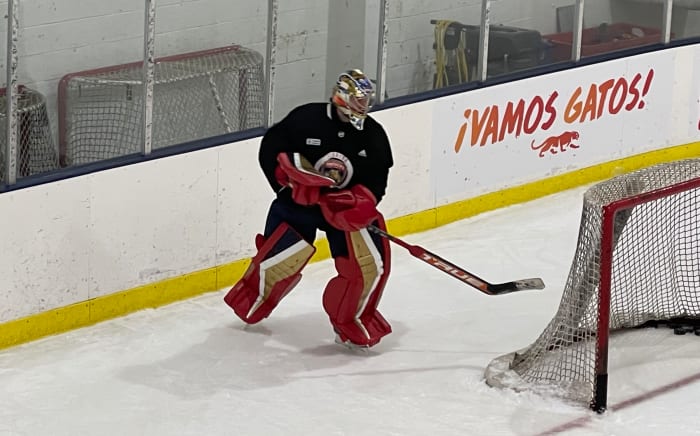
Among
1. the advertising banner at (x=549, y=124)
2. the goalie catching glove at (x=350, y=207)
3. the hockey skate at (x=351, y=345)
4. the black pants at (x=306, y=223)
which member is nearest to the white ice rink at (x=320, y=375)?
the hockey skate at (x=351, y=345)

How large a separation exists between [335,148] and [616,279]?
1101mm

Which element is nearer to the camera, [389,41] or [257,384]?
[257,384]

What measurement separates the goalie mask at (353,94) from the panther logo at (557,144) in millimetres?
2323

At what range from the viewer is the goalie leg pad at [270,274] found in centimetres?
554

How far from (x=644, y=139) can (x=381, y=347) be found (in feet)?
9.33

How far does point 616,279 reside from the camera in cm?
553

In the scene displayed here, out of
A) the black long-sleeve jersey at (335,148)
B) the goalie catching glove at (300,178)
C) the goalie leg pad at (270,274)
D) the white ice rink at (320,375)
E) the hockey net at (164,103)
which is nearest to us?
the white ice rink at (320,375)

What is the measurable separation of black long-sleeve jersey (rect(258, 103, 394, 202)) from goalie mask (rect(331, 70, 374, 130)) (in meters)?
0.08

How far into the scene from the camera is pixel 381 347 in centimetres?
571

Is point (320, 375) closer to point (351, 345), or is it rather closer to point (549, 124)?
point (351, 345)

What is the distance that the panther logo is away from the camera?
752cm

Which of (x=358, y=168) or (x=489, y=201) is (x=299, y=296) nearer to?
(x=358, y=168)

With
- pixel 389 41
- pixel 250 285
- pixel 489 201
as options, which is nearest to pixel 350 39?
pixel 389 41

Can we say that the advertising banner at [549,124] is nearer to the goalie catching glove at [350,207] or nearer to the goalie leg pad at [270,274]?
the goalie leg pad at [270,274]
